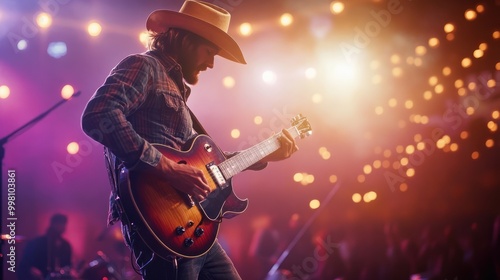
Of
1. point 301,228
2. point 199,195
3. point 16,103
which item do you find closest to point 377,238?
point 301,228

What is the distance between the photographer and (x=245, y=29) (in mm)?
4641

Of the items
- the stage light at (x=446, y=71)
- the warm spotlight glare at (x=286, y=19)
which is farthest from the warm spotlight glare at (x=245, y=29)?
the stage light at (x=446, y=71)

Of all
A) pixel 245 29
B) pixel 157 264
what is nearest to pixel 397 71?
pixel 245 29

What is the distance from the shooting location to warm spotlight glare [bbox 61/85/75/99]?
378 cm

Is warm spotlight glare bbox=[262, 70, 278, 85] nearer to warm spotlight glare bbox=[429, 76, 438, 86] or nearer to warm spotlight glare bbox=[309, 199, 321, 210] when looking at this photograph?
warm spotlight glare bbox=[309, 199, 321, 210]

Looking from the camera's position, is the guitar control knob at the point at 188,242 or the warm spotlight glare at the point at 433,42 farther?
the warm spotlight glare at the point at 433,42

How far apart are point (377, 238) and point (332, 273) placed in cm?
85

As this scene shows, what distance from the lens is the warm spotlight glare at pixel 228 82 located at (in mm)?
4688

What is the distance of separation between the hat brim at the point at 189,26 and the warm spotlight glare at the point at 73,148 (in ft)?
6.60

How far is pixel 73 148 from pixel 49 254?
105 cm

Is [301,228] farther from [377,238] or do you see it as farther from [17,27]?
[17,27]

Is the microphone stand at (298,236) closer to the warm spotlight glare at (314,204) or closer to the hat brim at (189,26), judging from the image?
the warm spotlight glare at (314,204)

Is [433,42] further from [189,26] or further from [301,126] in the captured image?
[189,26]

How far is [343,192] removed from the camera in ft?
17.4
